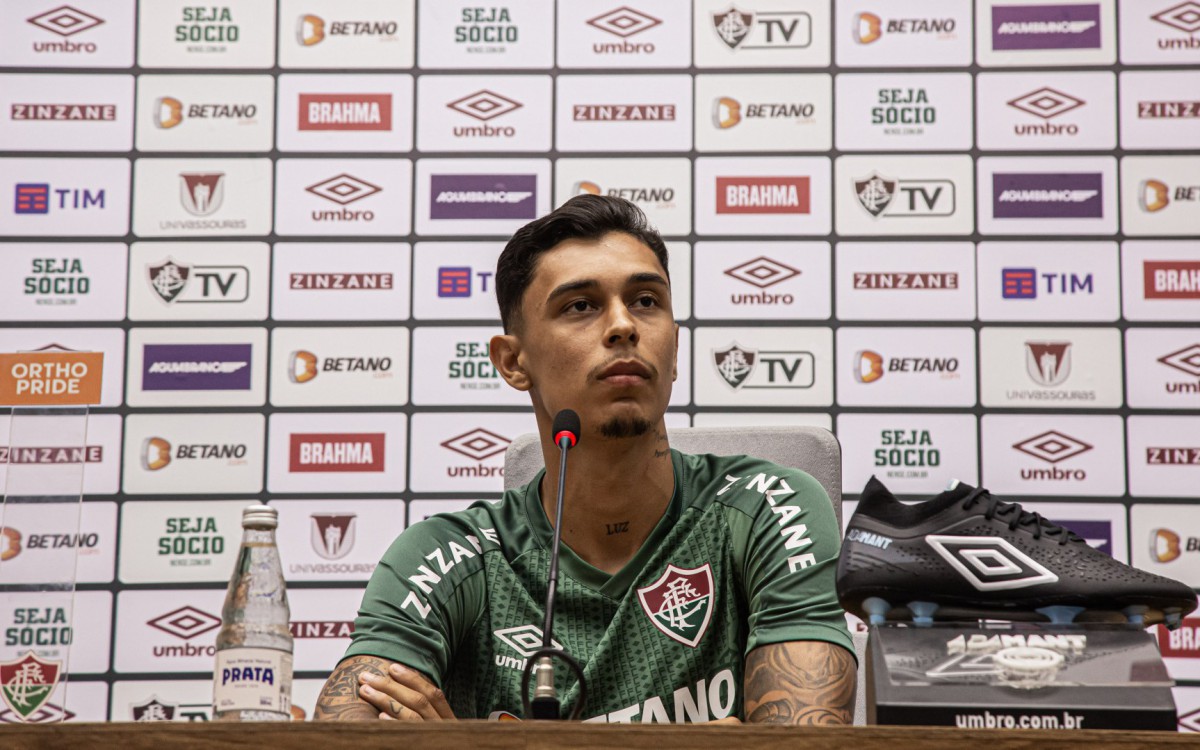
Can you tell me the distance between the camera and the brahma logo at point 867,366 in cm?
333

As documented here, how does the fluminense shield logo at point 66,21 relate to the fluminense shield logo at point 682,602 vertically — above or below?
above

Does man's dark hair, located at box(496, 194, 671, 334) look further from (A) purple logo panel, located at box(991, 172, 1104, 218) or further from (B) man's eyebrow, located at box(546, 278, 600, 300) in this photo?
(A) purple logo panel, located at box(991, 172, 1104, 218)

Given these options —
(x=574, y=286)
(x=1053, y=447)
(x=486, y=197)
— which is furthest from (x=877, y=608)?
(x=486, y=197)

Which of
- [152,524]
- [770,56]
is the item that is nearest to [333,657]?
[152,524]

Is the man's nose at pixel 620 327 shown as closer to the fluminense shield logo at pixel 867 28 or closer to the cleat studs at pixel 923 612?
the cleat studs at pixel 923 612

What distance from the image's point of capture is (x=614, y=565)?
67.1 inches

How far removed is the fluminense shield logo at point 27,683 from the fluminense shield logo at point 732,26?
2495 mm

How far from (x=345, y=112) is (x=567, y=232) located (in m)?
1.89

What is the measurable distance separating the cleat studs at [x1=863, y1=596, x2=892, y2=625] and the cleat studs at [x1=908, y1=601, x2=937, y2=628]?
2cm

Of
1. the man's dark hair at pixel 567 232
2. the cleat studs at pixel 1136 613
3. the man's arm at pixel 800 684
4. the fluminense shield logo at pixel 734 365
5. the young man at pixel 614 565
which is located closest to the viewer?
the cleat studs at pixel 1136 613

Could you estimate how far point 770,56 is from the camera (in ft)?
11.4

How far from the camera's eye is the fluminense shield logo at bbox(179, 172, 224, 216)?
3.46m

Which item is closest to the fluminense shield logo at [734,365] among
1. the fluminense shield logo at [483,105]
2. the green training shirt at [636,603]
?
the fluminense shield logo at [483,105]

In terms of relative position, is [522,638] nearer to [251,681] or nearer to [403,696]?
[403,696]
